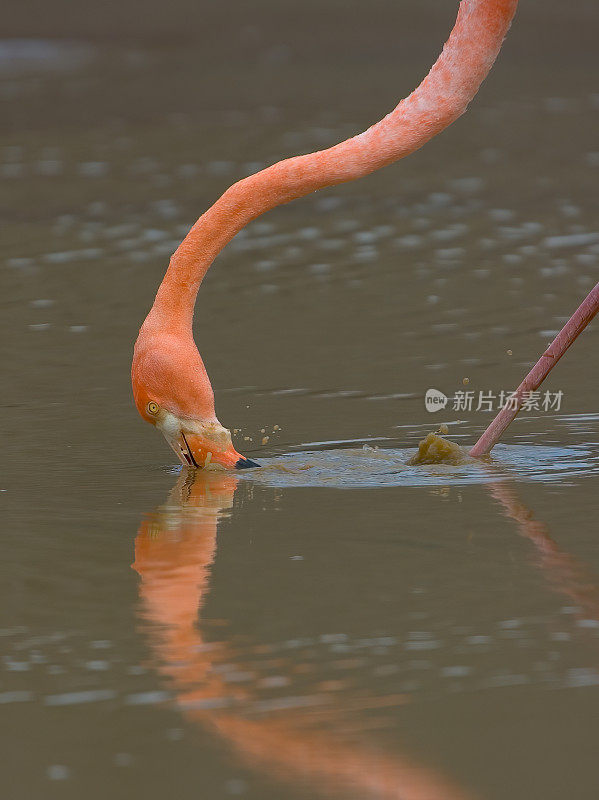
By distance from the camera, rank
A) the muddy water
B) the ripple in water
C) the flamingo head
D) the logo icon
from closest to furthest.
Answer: the muddy water
the flamingo head
the ripple in water
the logo icon

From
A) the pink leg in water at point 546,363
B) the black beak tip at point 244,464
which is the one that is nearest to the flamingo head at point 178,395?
the black beak tip at point 244,464

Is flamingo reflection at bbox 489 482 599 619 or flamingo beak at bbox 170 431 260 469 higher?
flamingo beak at bbox 170 431 260 469

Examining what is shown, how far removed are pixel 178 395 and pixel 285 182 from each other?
0.95 metres

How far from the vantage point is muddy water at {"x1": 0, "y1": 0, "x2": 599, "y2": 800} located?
369 centimetres

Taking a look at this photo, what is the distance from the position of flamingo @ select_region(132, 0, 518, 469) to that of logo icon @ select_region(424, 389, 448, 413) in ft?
5.36

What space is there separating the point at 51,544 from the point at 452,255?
19.1ft

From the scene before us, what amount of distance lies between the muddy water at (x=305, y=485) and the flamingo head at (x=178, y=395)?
21 cm

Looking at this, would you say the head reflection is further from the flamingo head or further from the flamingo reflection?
the flamingo reflection

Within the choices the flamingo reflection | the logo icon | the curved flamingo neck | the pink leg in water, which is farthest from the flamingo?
the logo icon

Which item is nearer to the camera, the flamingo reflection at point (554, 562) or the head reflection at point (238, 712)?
the head reflection at point (238, 712)

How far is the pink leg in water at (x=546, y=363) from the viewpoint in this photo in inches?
251

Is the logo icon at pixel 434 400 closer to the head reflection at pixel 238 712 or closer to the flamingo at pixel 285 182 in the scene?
the flamingo at pixel 285 182

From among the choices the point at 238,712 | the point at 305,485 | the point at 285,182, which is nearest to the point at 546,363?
the point at 305,485

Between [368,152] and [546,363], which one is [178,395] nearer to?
[368,152]
